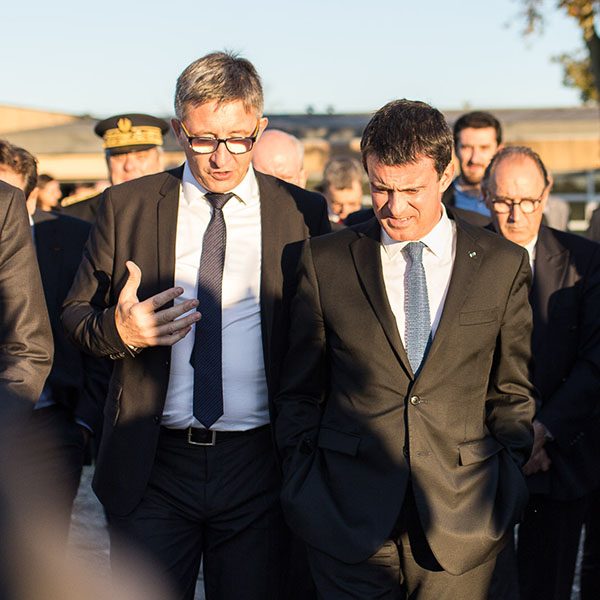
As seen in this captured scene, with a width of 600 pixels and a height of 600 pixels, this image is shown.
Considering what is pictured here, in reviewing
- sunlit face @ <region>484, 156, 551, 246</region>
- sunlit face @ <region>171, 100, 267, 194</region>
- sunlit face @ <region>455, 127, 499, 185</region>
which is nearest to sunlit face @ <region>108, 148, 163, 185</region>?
sunlit face @ <region>455, 127, 499, 185</region>

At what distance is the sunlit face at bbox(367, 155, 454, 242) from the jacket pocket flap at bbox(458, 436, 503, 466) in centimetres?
69

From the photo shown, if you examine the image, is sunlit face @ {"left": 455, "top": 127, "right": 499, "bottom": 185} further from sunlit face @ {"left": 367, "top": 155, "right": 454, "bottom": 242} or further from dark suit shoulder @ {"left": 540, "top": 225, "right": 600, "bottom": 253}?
sunlit face @ {"left": 367, "top": 155, "right": 454, "bottom": 242}

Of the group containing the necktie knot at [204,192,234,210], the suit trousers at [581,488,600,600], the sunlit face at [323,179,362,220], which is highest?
the necktie knot at [204,192,234,210]

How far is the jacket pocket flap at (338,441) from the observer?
3.02 meters

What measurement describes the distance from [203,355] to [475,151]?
3508mm

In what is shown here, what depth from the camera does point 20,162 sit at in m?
4.39

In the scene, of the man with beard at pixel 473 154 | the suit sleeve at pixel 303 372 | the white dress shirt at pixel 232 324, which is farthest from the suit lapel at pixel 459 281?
the man with beard at pixel 473 154

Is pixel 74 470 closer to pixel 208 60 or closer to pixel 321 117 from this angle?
pixel 208 60

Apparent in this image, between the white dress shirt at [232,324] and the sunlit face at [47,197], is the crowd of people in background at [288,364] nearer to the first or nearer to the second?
the white dress shirt at [232,324]

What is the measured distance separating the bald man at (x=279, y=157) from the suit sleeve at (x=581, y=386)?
89.1 inches

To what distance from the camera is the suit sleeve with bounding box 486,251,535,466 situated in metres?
3.04

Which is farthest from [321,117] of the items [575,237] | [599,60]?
[575,237]

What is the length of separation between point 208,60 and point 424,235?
964mm

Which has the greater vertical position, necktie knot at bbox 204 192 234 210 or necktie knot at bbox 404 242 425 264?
necktie knot at bbox 204 192 234 210
